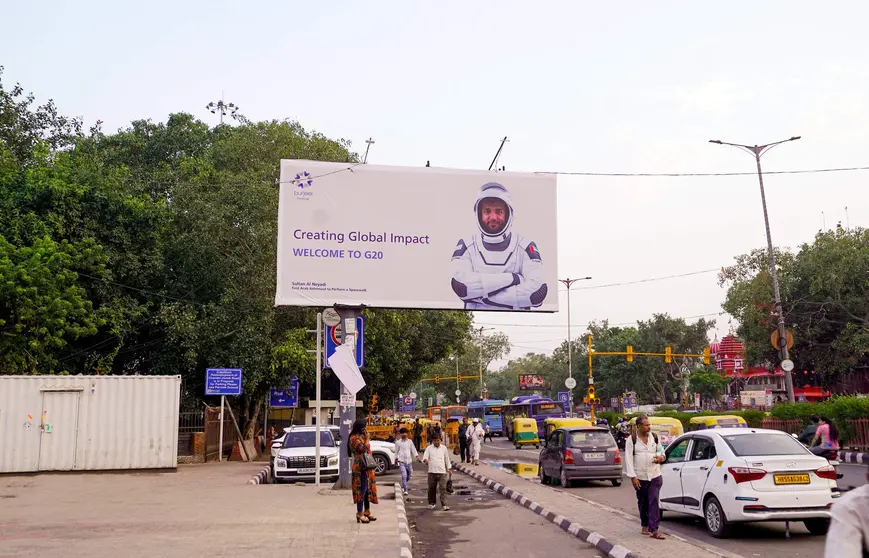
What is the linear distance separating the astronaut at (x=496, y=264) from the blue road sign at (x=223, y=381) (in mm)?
11392

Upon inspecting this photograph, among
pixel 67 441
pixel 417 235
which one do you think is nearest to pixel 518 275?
pixel 417 235

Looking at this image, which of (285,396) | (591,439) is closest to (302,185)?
(591,439)

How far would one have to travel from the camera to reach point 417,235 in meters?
20.1

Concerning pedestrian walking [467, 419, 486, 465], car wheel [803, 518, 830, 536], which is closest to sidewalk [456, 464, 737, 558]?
car wheel [803, 518, 830, 536]

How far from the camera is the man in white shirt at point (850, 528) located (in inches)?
142

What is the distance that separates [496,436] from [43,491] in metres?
50.7

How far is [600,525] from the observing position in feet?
41.3

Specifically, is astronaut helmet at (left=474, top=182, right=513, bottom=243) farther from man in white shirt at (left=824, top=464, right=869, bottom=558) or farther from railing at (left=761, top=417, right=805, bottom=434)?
railing at (left=761, top=417, right=805, bottom=434)

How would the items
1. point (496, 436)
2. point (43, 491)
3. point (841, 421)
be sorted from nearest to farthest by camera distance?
point (43, 491) < point (841, 421) < point (496, 436)

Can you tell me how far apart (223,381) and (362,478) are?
16704 millimetres

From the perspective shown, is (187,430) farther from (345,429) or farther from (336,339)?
(345,429)

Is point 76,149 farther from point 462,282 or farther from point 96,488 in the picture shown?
point 462,282

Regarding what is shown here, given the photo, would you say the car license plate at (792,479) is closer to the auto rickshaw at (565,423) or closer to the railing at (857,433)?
the auto rickshaw at (565,423)

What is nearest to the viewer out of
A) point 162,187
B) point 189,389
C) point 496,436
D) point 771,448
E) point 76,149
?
point 771,448
